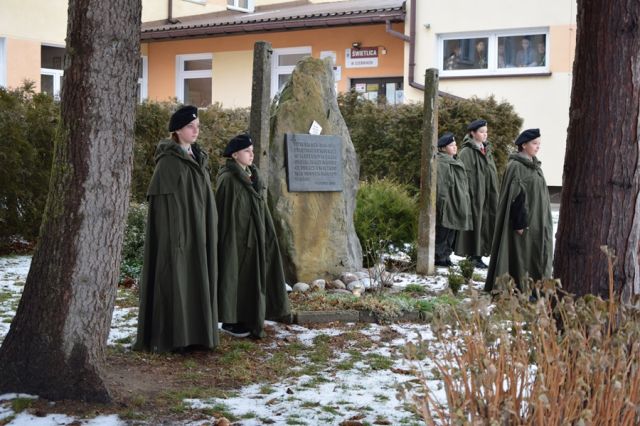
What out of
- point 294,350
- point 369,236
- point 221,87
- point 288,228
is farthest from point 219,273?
point 221,87

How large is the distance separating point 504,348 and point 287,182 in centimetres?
678

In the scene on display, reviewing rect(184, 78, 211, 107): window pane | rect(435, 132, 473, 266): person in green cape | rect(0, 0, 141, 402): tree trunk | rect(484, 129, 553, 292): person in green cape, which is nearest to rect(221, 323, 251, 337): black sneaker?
rect(0, 0, 141, 402): tree trunk

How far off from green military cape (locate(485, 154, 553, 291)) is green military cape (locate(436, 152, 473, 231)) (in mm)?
2934

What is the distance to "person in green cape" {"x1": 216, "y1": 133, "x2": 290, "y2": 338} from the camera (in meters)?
7.93

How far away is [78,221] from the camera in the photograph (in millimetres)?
5688

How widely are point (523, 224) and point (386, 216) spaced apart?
3.22 metres

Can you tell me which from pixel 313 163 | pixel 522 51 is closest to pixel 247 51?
pixel 522 51

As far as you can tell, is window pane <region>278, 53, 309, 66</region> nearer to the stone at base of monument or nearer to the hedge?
the hedge

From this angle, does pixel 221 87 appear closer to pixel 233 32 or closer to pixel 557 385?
pixel 233 32

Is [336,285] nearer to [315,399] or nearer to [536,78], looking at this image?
[315,399]

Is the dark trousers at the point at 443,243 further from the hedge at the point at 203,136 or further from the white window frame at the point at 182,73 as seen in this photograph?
the white window frame at the point at 182,73

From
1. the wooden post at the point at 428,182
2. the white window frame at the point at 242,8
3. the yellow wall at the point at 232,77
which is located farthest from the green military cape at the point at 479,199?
the white window frame at the point at 242,8

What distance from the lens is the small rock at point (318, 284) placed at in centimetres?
1023

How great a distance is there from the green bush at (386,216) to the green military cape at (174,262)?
220 inches
